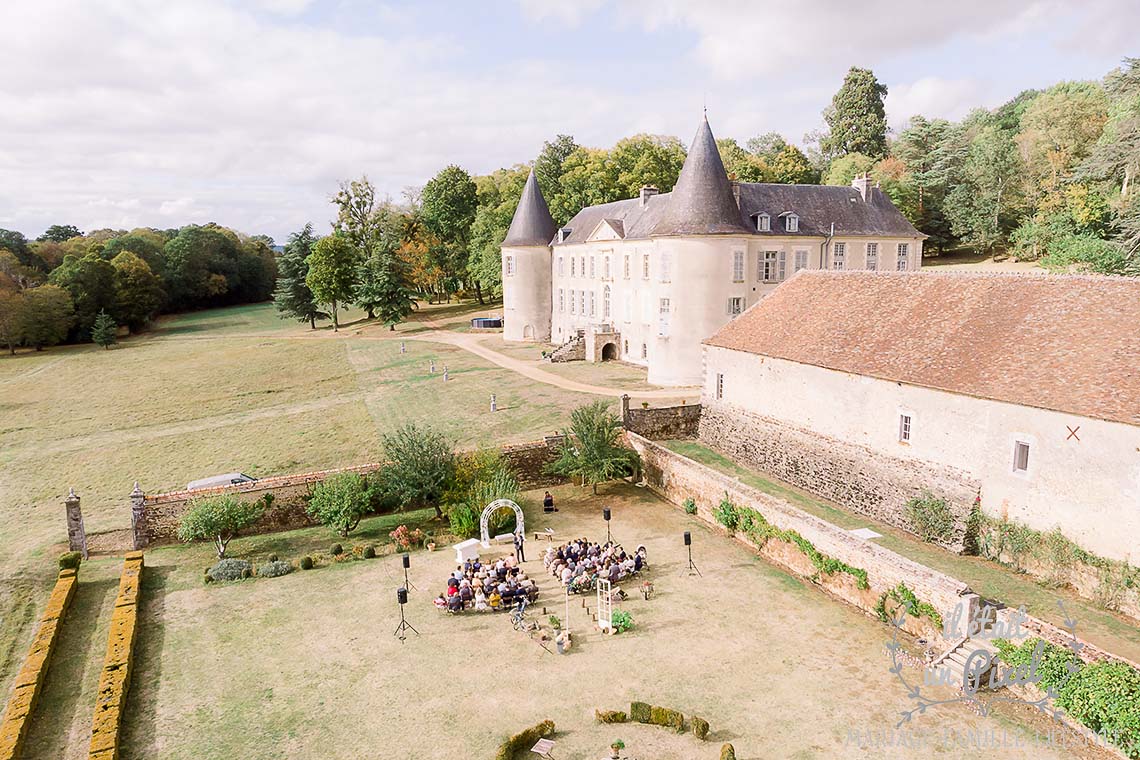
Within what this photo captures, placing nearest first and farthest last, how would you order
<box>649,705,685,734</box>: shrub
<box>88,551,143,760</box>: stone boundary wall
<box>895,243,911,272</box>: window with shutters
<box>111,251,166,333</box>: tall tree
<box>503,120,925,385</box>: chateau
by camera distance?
<box>88,551,143,760</box>: stone boundary wall
<box>649,705,685,734</box>: shrub
<box>503,120,925,385</box>: chateau
<box>895,243,911,272</box>: window with shutters
<box>111,251,166,333</box>: tall tree

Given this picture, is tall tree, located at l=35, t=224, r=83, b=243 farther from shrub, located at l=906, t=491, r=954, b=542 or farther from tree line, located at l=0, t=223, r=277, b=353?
shrub, located at l=906, t=491, r=954, b=542

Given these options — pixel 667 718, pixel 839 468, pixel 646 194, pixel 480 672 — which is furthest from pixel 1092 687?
pixel 646 194

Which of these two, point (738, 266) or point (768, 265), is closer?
point (738, 266)

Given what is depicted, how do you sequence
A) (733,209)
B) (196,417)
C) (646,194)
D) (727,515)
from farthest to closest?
(646,194) < (196,417) < (733,209) < (727,515)

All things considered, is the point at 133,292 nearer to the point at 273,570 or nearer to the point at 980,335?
the point at 273,570

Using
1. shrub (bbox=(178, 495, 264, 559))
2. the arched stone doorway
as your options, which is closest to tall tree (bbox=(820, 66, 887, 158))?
the arched stone doorway

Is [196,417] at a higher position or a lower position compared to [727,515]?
higher

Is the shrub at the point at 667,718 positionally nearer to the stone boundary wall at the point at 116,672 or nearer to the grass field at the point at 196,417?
the stone boundary wall at the point at 116,672
